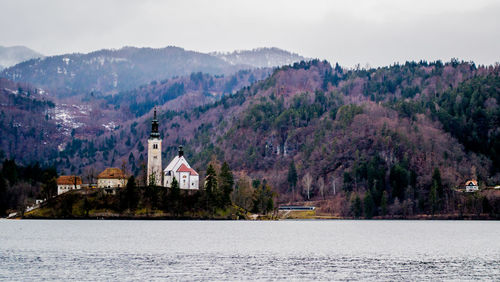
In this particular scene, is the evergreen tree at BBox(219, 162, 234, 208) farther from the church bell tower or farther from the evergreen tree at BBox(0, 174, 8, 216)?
the evergreen tree at BBox(0, 174, 8, 216)

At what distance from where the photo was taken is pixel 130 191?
182750 mm

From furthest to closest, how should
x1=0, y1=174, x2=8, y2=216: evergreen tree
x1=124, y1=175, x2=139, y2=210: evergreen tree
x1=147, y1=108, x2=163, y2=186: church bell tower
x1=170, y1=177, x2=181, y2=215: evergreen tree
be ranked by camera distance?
1. x1=147, y1=108, x2=163, y2=186: church bell tower
2. x1=0, y1=174, x2=8, y2=216: evergreen tree
3. x1=170, y1=177, x2=181, y2=215: evergreen tree
4. x1=124, y1=175, x2=139, y2=210: evergreen tree

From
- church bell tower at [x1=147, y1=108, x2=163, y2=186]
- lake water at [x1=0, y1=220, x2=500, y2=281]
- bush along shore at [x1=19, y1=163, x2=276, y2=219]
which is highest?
church bell tower at [x1=147, y1=108, x2=163, y2=186]

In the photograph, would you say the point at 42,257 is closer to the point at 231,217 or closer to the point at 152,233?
the point at 152,233

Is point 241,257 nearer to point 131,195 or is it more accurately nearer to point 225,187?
point 131,195

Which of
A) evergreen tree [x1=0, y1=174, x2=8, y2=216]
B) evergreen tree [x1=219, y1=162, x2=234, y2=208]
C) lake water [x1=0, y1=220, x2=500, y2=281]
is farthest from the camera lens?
evergreen tree [x1=0, y1=174, x2=8, y2=216]

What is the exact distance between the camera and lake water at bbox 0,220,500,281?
69312 millimetres

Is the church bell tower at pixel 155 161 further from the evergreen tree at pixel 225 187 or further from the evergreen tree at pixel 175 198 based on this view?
the evergreen tree at pixel 225 187

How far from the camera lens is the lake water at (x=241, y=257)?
227 ft

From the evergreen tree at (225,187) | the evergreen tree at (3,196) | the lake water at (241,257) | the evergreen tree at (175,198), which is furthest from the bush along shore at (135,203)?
the lake water at (241,257)

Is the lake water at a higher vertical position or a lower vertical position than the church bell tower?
lower

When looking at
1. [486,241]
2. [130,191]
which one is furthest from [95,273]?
[130,191]

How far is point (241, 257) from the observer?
8638 centimetres

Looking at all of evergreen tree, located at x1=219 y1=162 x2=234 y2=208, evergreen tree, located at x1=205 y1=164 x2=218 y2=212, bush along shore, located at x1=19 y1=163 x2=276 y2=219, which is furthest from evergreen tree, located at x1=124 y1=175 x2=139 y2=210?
evergreen tree, located at x1=219 y1=162 x2=234 y2=208
